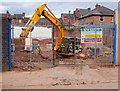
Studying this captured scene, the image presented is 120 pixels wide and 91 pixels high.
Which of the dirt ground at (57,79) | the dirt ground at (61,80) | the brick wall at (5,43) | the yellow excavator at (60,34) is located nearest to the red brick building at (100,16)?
the yellow excavator at (60,34)

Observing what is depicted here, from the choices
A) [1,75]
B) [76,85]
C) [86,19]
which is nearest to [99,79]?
[76,85]

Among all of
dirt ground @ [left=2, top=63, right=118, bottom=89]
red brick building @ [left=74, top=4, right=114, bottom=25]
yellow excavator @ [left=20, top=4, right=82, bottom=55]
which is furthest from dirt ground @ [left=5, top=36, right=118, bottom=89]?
red brick building @ [left=74, top=4, right=114, bottom=25]

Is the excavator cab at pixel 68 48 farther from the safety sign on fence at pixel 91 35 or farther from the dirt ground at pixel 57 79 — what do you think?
the dirt ground at pixel 57 79

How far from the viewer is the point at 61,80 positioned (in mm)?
7066

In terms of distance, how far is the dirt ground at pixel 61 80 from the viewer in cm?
631

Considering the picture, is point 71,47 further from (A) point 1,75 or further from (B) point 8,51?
(A) point 1,75

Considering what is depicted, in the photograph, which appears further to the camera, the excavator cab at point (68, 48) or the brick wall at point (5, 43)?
the excavator cab at point (68, 48)

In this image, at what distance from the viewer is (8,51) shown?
8789 millimetres

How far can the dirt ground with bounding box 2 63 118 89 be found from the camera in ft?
20.7

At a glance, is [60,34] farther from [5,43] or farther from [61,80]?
[61,80]

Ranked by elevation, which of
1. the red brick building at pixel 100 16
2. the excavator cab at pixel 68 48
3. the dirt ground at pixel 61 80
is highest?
the red brick building at pixel 100 16

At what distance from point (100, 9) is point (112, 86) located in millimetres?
34036

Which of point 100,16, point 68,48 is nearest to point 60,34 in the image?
point 68,48

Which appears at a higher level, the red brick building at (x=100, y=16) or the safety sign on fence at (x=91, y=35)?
the red brick building at (x=100, y=16)
